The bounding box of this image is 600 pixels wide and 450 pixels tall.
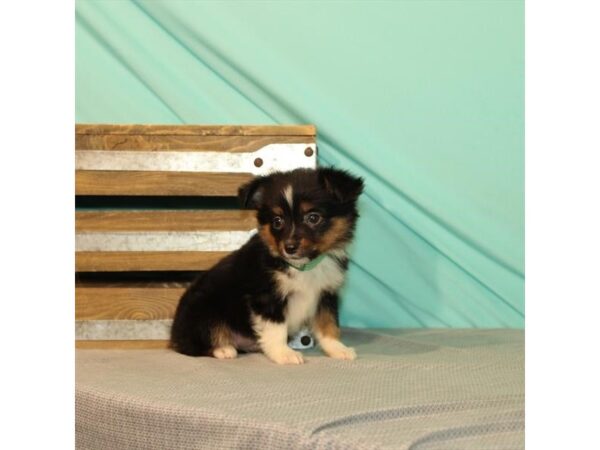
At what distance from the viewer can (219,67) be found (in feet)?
12.3

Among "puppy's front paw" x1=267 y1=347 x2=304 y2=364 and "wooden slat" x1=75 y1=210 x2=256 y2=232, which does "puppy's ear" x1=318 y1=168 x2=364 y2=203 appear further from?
"puppy's front paw" x1=267 y1=347 x2=304 y2=364

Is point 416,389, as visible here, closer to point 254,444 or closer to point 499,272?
point 254,444

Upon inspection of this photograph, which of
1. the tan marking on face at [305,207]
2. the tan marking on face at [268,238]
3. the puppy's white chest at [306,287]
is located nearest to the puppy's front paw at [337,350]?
the puppy's white chest at [306,287]

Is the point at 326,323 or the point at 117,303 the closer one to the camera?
the point at 326,323

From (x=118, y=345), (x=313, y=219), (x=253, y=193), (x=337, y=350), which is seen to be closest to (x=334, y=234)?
(x=313, y=219)

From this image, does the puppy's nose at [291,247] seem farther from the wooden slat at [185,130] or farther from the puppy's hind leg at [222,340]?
the wooden slat at [185,130]

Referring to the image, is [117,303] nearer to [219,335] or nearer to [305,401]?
[219,335]

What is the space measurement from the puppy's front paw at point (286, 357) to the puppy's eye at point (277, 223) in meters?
0.51

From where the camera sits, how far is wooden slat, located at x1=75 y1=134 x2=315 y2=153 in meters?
3.39

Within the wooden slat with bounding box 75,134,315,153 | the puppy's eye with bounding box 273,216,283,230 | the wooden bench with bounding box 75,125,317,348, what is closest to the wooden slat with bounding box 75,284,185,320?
the wooden bench with bounding box 75,125,317,348

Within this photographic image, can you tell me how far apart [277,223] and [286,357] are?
1.84 ft

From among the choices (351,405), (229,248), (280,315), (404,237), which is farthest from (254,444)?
(404,237)

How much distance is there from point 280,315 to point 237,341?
28 cm

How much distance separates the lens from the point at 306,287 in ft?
10.0
